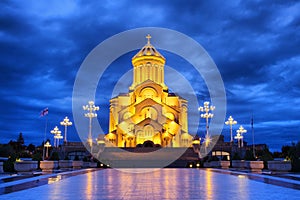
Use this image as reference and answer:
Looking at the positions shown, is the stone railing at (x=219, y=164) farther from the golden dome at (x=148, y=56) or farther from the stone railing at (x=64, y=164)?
the golden dome at (x=148, y=56)

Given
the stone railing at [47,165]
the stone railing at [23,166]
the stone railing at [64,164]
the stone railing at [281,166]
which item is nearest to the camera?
the stone railing at [281,166]

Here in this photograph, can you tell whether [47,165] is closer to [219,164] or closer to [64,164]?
[64,164]

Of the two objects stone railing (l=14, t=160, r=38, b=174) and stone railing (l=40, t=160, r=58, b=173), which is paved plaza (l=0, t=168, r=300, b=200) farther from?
stone railing (l=40, t=160, r=58, b=173)

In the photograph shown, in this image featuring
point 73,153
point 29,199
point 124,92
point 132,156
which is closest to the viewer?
point 29,199

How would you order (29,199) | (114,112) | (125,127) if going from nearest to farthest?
1. (29,199)
2. (125,127)
3. (114,112)

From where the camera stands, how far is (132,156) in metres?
37.9

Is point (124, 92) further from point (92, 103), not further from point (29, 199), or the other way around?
point (29, 199)

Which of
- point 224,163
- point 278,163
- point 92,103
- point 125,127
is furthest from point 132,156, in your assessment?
point 278,163

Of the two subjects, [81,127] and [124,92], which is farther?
[124,92]

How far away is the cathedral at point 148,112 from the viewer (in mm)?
49906

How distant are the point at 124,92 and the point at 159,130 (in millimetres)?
19857

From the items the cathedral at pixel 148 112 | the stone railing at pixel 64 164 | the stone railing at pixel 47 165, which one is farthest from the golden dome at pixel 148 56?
the stone railing at pixel 47 165

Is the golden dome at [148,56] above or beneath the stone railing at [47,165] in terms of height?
above

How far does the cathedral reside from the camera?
4991 centimetres
